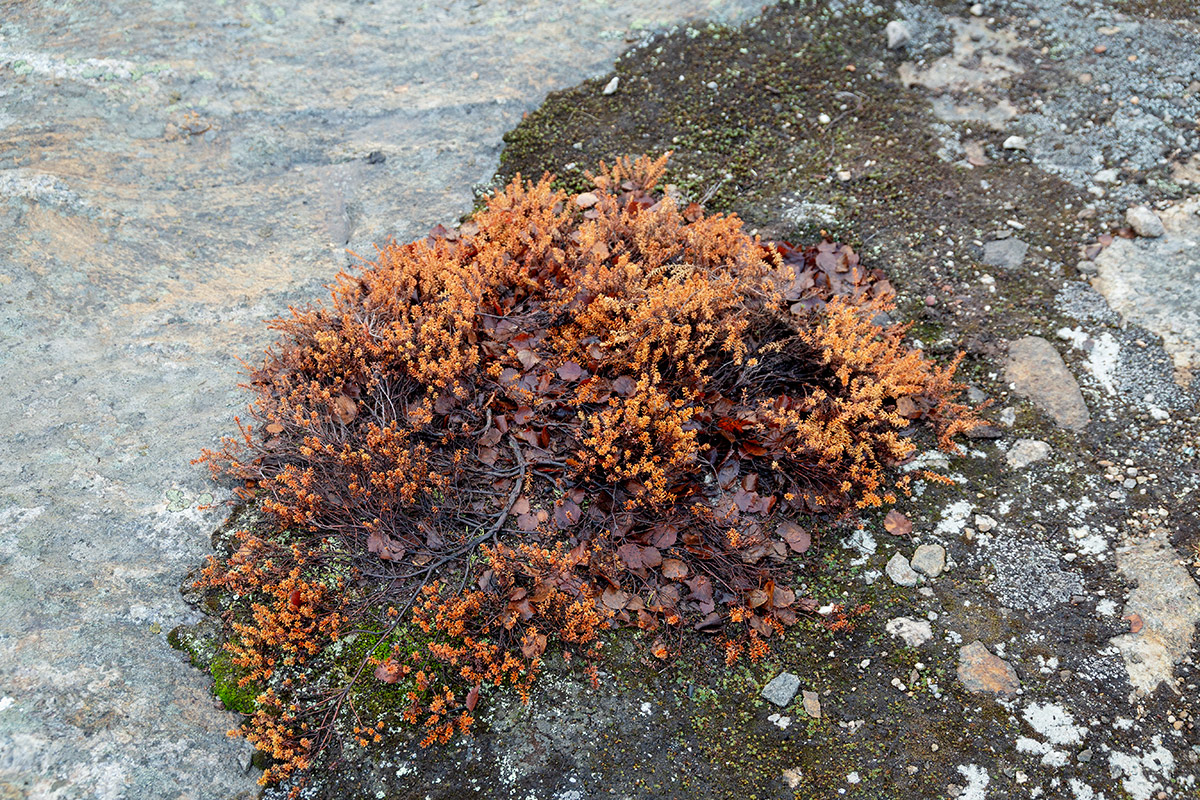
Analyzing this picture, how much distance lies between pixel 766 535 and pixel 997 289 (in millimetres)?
2300

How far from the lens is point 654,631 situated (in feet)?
10.1

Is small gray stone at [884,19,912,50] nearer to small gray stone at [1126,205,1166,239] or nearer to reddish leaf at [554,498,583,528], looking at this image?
small gray stone at [1126,205,1166,239]

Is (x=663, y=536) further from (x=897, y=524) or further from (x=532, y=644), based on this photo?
(x=897, y=524)

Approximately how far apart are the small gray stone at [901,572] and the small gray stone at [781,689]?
70 centimetres

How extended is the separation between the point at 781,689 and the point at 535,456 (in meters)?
1.49

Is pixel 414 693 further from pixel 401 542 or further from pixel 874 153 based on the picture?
pixel 874 153

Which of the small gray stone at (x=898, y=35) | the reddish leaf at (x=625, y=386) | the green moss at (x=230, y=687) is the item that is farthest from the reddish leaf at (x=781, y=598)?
the small gray stone at (x=898, y=35)

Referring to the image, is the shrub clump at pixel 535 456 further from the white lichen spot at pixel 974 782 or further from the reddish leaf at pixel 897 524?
the white lichen spot at pixel 974 782

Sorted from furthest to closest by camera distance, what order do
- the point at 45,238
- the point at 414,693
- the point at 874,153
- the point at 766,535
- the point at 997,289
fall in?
1. the point at 874,153
2. the point at 997,289
3. the point at 45,238
4. the point at 766,535
5. the point at 414,693

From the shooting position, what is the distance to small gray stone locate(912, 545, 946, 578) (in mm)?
3268

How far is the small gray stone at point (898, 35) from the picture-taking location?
5.59m

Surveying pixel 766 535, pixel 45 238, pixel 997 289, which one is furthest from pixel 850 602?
pixel 45 238

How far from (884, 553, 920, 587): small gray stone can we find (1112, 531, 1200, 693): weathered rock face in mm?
799

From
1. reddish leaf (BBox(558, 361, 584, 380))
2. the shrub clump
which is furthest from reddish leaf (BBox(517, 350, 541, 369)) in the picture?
reddish leaf (BBox(558, 361, 584, 380))
